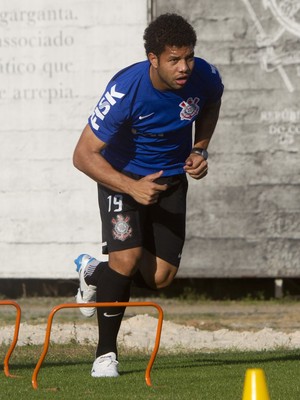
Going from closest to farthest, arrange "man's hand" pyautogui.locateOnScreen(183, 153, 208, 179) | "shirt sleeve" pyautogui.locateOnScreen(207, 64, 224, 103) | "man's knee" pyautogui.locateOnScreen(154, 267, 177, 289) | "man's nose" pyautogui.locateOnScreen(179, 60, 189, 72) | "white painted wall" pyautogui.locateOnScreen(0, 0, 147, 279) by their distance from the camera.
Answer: "man's nose" pyautogui.locateOnScreen(179, 60, 189, 72)
"man's hand" pyautogui.locateOnScreen(183, 153, 208, 179)
"shirt sleeve" pyautogui.locateOnScreen(207, 64, 224, 103)
"man's knee" pyautogui.locateOnScreen(154, 267, 177, 289)
"white painted wall" pyautogui.locateOnScreen(0, 0, 147, 279)

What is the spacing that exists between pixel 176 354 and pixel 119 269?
7.62ft

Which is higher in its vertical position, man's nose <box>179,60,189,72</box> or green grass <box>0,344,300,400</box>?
man's nose <box>179,60,189,72</box>

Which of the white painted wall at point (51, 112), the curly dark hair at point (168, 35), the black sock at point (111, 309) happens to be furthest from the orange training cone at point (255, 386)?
the white painted wall at point (51, 112)

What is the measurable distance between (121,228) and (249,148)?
6642 mm

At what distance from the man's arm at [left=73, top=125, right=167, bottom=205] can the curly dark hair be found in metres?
0.67

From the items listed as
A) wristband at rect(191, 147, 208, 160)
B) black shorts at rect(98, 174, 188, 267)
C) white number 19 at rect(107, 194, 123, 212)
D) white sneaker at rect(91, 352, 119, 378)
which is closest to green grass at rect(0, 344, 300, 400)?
white sneaker at rect(91, 352, 119, 378)

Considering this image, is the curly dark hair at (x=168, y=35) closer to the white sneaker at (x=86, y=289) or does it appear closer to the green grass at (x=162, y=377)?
the white sneaker at (x=86, y=289)

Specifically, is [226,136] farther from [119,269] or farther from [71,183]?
[119,269]

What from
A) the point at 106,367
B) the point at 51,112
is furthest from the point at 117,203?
the point at 51,112

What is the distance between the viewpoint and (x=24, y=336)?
11.5 meters

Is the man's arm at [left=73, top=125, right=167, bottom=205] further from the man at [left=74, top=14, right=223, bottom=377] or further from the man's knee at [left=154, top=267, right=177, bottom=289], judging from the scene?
the man's knee at [left=154, top=267, right=177, bottom=289]

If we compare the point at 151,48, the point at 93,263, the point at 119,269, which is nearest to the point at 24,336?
the point at 93,263

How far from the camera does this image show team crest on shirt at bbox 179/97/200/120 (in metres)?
7.72

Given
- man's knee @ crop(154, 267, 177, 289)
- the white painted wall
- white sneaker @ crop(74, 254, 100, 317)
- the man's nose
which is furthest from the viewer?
the white painted wall
